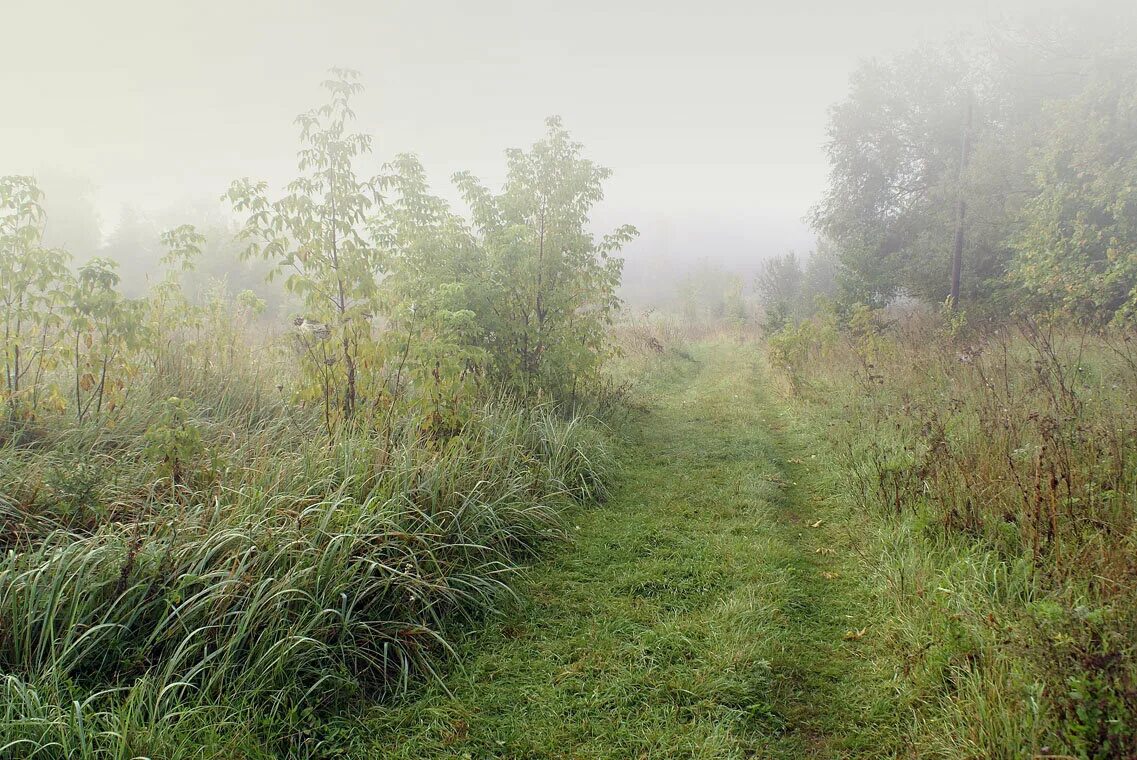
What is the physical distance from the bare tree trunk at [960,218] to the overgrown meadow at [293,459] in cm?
1230

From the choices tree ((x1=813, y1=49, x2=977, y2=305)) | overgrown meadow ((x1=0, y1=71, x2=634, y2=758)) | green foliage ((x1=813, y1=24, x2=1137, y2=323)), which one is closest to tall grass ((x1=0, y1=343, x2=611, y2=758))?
overgrown meadow ((x1=0, y1=71, x2=634, y2=758))

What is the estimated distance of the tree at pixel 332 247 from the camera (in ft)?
16.7

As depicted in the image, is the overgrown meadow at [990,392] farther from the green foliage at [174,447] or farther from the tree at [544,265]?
the green foliage at [174,447]

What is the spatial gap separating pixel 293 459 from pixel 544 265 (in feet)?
14.4

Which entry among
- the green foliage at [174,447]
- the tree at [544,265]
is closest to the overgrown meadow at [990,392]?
the tree at [544,265]

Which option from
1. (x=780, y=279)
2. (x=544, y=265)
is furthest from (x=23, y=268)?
(x=780, y=279)

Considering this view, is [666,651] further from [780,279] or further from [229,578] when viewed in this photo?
[780,279]

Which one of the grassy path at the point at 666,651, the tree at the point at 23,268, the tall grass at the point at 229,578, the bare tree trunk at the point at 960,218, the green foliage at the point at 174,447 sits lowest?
the grassy path at the point at 666,651

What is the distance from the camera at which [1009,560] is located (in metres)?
3.22

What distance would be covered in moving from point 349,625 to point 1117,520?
4306 millimetres

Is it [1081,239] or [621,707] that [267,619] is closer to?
[621,707]

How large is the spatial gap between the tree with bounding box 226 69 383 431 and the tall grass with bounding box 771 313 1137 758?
4636 millimetres

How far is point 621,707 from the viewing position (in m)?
2.66

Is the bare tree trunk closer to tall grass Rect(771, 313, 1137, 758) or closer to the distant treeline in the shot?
the distant treeline
